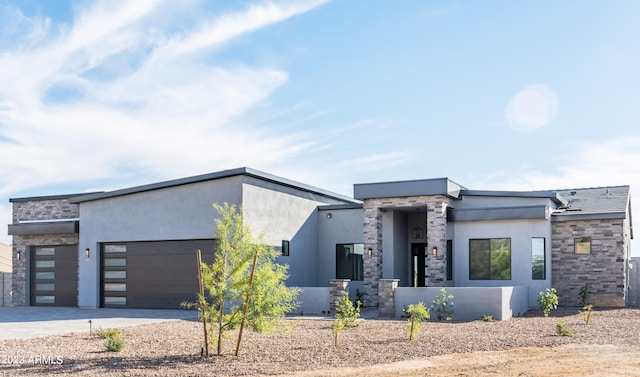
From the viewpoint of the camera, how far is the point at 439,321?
18391 mm

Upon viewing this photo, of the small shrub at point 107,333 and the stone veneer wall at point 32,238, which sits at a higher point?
the stone veneer wall at point 32,238

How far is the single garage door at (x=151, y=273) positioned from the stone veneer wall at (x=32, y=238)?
126 inches

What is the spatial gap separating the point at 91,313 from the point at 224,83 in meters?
9.27

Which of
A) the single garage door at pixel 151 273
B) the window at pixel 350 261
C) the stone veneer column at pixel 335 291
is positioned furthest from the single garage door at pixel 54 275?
the stone veneer column at pixel 335 291

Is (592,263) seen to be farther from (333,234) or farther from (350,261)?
(333,234)

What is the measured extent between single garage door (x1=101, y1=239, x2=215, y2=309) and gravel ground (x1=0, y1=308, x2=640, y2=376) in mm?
4611

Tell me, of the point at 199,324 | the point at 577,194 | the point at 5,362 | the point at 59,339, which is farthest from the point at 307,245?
the point at 5,362

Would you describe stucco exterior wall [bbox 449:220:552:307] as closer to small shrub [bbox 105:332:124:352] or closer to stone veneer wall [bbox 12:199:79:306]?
small shrub [bbox 105:332:124:352]

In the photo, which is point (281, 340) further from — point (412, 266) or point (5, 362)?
point (412, 266)

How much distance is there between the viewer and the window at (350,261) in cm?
2564

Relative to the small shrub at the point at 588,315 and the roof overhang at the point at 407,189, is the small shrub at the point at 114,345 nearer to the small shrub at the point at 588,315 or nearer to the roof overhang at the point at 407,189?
the small shrub at the point at 588,315

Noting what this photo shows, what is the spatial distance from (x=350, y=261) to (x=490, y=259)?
5.63m

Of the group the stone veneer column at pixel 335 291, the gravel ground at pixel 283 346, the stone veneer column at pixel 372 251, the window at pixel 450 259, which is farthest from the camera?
the window at pixel 450 259

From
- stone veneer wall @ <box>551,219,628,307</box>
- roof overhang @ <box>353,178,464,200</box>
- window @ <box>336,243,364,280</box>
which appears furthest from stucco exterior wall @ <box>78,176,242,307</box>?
stone veneer wall @ <box>551,219,628,307</box>
